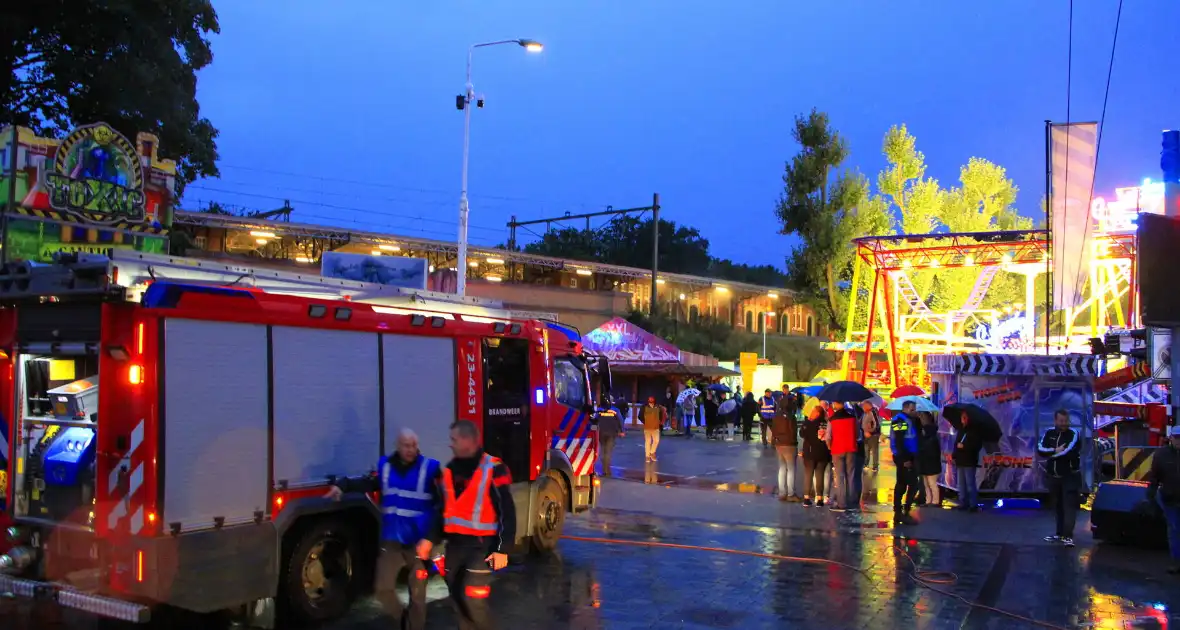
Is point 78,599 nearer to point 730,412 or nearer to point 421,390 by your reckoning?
point 421,390

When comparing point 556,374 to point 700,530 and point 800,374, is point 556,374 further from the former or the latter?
point 800,374

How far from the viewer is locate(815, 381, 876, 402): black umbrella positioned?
1587cm

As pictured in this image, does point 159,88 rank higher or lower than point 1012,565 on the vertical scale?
higher

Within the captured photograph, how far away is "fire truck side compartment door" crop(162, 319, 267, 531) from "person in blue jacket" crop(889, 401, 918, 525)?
9619mm

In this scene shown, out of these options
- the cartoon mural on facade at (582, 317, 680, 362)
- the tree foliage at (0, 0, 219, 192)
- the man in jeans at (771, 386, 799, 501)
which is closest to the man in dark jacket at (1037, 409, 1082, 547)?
the man in jeans at (771, 386, 799, 501)

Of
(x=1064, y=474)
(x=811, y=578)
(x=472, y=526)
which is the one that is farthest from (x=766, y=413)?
(x=472, y=526)

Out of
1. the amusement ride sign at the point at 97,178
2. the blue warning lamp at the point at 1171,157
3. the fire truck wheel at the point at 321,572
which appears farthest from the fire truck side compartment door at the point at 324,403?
the blue warning lamp at the point at 1171,157

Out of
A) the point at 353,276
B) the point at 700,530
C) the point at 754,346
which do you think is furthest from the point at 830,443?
the point at 754,346

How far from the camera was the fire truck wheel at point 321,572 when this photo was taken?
729cm

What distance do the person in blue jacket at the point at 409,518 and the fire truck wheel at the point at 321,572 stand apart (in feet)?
3.83

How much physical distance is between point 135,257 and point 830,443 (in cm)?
1044

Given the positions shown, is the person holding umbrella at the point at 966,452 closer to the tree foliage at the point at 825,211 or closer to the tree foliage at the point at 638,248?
the tree foliage at the point at 825,211

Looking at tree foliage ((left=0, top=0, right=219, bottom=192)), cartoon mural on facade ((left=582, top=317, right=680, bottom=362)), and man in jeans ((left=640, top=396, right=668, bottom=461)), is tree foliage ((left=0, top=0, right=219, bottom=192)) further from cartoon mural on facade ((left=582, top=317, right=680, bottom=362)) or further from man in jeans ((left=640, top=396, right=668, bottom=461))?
cartoon mural on facade ((left=582, top=317, right=680, bottom=362))

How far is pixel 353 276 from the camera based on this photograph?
16.4m
